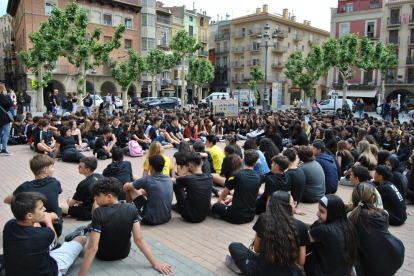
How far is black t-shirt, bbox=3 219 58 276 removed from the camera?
333 cm

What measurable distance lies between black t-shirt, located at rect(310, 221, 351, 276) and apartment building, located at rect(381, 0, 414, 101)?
48.6 metres

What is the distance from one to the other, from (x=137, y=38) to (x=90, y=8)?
7818 millimetres

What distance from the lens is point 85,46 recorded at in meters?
23.4

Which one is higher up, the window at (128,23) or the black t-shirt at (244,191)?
the window at (128,23)

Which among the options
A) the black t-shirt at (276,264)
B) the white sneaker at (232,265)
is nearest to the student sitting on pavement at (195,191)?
the white sneaker at (232,265)

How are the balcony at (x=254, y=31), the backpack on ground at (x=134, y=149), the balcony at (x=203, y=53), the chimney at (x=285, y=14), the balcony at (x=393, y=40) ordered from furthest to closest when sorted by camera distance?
the chimney at (x=285, y=14) → the balcony at (x=203, y=53) → the balcony at (x=254, y=31) → the balcony at (x=393, y=40) → the backpack on ground at (x=134, y=149)

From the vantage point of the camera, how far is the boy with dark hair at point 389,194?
214 inches

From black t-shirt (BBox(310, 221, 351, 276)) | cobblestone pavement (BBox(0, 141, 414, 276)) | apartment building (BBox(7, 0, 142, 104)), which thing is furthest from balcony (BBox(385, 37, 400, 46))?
black t-shirt (BBox(310, 221, 351, 276))

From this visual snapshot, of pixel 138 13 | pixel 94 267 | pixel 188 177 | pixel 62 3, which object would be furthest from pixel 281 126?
pixel 138 13

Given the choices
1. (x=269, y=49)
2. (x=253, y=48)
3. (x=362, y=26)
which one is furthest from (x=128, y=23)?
(x=362, y=26)

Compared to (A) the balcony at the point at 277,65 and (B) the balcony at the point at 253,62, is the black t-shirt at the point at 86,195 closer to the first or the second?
(B) the balcony at the point at 253,62

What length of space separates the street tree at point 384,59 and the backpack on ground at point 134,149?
36.0 metres

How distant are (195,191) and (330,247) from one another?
8.21 feet

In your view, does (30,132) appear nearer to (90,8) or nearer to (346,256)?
(346,256)
